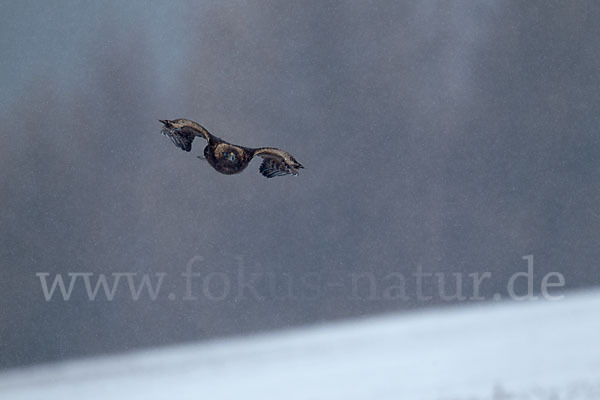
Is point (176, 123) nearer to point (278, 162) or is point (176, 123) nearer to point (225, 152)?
point (225, 152)

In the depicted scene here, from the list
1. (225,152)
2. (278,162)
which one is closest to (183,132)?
(225,152)

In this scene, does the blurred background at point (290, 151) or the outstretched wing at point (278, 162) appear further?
the outstretched wing at point (278, 162)

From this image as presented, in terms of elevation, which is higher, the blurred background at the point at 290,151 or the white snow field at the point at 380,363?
the blurred background at the point at 290,151

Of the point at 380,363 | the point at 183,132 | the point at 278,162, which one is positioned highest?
the point at 183,132

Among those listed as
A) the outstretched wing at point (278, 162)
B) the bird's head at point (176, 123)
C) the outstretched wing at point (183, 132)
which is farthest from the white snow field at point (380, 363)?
the bird's head at point (176, 123)

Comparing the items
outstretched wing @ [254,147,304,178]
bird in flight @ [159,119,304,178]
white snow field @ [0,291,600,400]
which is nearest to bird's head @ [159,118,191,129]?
bird in flight @ [159,119,304,178]

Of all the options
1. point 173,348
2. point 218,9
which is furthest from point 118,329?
point 218,9

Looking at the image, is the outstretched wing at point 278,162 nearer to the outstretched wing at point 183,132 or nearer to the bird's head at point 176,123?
the outstretched wing at point 183,132
